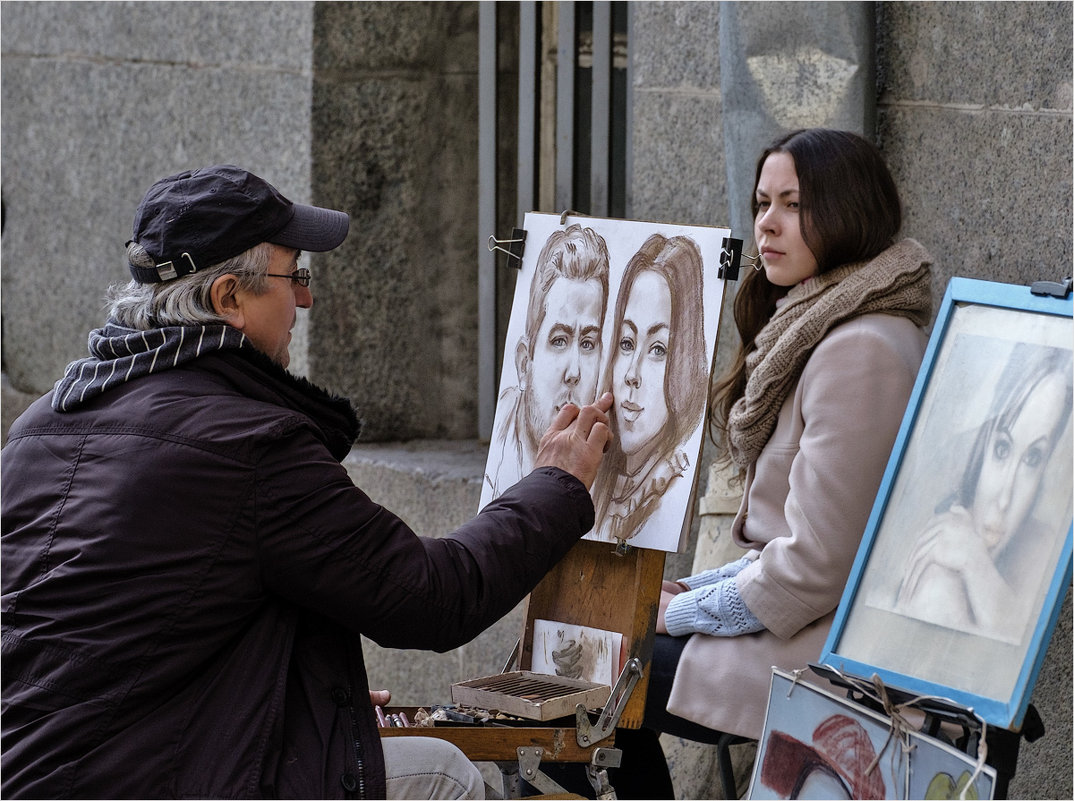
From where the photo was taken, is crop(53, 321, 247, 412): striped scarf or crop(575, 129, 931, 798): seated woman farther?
crop(575, 129, 931, 798): seated woman

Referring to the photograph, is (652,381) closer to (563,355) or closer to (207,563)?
(563,355)

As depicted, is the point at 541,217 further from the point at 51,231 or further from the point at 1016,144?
the point at 51,231

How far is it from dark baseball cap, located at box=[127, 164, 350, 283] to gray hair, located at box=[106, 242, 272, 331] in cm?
1

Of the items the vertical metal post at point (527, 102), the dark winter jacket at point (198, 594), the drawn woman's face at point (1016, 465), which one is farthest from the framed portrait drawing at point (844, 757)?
the vertical metal post at point (527, 102)

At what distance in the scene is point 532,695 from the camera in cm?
227

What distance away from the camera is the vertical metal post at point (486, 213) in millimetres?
4211

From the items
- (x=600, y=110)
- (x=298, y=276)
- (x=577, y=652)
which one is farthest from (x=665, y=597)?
(x=600, y=110)

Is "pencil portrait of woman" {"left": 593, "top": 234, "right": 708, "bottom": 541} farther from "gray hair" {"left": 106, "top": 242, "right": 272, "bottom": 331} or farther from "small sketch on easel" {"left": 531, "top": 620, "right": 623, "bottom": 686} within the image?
"gray hair" {"left": 106, "top": 242, "right": 272, "bottom": 331}

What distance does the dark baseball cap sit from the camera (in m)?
1.98

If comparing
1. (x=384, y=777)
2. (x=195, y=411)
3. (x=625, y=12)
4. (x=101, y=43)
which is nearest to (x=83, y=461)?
(x=195, y=411)

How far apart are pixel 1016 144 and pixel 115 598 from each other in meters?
1.97

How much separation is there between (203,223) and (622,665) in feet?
3.48

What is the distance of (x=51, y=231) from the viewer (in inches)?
199

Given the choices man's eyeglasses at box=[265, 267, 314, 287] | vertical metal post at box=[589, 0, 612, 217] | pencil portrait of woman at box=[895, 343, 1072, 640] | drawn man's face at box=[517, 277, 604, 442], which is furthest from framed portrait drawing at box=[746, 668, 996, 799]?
vertical metal post at box=[589, 0, 612, 217]
